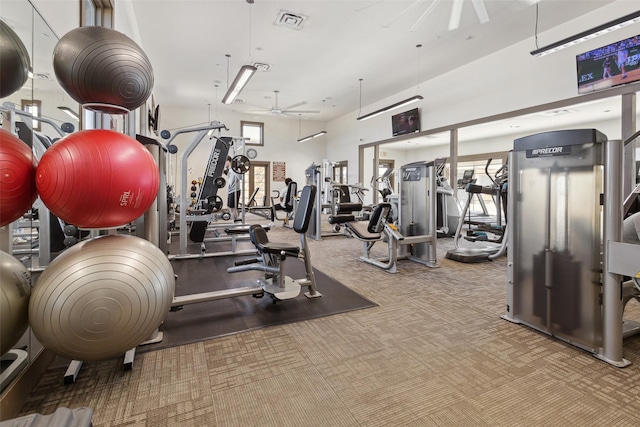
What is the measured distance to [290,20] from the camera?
5.39 meters

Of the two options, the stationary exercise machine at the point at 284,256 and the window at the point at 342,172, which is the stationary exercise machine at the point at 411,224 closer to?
the stationary exercise machine at the point at 284,256

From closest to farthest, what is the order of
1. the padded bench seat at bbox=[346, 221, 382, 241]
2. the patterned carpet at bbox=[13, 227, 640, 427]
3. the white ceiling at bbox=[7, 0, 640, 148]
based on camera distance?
the patterned carpet at bbox=[13, 227, 640, 427] → the padded bench seat at bbox=[346, 221, 382, 241] → the white ceiling at bbox=[7, 0, 640, 148]

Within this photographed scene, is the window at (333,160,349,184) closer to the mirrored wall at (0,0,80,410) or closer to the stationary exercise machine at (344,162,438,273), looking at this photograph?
the stationary exercise machine at (344,162,438,273)

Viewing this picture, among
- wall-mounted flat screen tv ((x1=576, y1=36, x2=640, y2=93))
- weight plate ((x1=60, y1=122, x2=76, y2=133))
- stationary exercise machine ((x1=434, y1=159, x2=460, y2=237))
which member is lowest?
stationary exercise machine ((x1=434, y1=159, x2=460, y2=237))

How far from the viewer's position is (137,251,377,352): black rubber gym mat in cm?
225

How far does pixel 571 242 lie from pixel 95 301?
9.00 feet

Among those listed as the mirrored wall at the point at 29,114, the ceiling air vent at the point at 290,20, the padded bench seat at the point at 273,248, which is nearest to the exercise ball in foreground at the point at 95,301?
the mirrored wall at the point at 29,114

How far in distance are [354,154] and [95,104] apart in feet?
35.5

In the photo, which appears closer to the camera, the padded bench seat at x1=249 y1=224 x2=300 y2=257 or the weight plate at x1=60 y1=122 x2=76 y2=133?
the weight plate at x1=60 y1=122 x2=76 y2=133

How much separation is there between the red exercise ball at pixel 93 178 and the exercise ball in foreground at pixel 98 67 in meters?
0.27

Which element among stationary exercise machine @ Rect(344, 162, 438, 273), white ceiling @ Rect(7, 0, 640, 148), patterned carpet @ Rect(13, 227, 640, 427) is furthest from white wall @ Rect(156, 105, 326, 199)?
patterned carpet @ Rect(13, 227, 640, 427)

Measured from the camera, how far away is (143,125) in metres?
4.41

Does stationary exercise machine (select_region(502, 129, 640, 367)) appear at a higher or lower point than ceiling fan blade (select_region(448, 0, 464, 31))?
lower

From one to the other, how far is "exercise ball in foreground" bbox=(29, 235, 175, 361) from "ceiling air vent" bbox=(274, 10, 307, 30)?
507 cm
